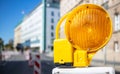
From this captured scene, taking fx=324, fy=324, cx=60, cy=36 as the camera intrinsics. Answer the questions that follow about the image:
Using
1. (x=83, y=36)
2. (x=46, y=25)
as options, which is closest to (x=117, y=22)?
(x=83, y=36)

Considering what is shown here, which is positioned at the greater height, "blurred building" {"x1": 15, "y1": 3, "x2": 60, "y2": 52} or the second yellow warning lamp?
"blurred building" {"x1": 15, "y1": 3, "x2": 60, "y2": 52}

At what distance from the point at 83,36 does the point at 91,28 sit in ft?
0.41

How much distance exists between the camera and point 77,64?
362cm

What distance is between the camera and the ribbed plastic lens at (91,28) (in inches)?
141

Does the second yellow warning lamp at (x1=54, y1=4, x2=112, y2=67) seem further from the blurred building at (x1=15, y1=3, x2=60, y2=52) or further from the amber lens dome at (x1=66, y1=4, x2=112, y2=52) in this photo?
the blurred building at (x1=15, y1=3, x2=60, y2=52)

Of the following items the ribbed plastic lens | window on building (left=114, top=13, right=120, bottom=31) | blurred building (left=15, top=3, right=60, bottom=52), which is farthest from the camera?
blurred building (left=15, top=3, right=60, bottom=52)

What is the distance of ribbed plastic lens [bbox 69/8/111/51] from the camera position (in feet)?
11.7

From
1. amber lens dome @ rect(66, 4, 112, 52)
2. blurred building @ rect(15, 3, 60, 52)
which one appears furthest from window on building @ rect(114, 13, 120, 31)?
blurred building @ rect(15, 3, 60, 52)

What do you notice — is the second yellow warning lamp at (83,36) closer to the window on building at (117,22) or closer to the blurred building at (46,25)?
the window on building at (117,22)

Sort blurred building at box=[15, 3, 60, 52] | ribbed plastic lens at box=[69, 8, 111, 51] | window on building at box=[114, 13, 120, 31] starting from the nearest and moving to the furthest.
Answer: ribbed plastic lens at box=[69, 8, 111, 51] → window on building at box=[114, 13, 120, 31] → blurred building at box=[15, 3, 60, 52]

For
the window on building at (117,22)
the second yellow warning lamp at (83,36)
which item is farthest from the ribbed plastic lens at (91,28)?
the window on building at (117,22)

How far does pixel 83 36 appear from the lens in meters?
3.60

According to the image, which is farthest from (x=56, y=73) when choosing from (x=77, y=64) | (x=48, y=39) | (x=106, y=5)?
(x=48, y=39)

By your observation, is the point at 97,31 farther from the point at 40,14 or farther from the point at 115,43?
the point at 40,14
